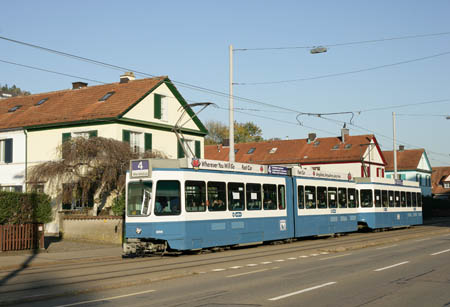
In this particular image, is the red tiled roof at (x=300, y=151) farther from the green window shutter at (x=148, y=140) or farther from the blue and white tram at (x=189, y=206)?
the blue and white tram at (x=189, y=206)

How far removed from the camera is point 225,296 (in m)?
9.85

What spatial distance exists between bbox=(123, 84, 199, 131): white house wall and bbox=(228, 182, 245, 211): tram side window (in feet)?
44.4

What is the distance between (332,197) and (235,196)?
878 centimetres

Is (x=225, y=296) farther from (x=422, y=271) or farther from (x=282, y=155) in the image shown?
(x=282, y=155)

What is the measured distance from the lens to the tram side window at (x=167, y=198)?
717 inches

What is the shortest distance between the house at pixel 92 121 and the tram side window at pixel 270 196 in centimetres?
945

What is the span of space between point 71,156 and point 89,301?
1794 centimetres

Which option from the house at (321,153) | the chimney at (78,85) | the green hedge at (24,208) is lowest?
the green hedge at (24,208)

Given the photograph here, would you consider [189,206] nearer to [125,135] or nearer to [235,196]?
[235,196]

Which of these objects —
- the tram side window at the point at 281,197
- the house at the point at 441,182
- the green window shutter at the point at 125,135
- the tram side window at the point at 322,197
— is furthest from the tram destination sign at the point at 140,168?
the house at the point at 441,182

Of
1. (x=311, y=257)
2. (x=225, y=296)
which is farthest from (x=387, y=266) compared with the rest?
(x=225, y=296)

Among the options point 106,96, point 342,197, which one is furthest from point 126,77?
point 342,197

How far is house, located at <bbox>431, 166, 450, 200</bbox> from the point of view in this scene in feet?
328

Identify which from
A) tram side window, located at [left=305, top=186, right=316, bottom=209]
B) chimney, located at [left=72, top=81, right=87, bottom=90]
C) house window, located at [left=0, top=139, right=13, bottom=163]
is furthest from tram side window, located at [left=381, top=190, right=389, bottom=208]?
house window, located at [left=0, top=139, right=13, bottom=163]
